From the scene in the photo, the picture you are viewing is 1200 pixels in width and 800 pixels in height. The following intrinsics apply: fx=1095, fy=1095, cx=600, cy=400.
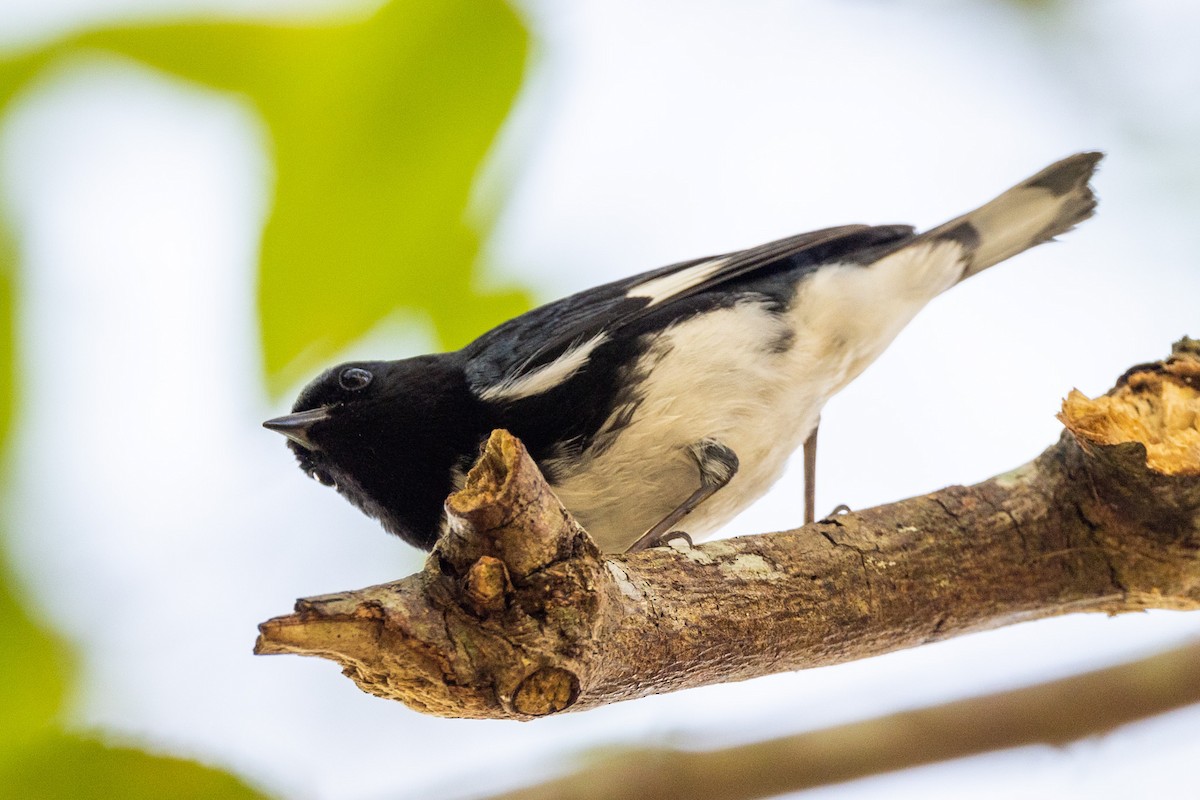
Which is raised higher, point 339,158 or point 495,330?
point 339,158

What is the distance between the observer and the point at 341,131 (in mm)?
2092

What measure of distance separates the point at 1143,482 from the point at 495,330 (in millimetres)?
1605

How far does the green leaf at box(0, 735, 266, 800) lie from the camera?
1.54 meters

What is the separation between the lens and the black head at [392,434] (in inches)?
108

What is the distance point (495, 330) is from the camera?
2.95 meters

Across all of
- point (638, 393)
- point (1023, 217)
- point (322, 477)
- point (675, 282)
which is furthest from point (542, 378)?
point (1023, 217)

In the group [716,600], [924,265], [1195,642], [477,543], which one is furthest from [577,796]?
[924,265]

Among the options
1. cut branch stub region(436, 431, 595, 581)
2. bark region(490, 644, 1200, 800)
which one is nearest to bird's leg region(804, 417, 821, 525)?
bark region(490, 644, 1200, 800)

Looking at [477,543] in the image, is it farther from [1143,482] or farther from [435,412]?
[1143,482]

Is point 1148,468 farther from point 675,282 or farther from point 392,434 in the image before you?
point 392,434

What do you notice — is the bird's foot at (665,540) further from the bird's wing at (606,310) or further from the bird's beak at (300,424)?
the bird's beak at (300,424)

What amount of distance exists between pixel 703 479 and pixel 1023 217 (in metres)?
1.37

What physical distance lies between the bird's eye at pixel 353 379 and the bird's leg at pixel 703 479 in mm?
831

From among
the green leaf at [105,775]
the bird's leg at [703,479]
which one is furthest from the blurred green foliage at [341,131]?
the bird's leg at [703,479]
